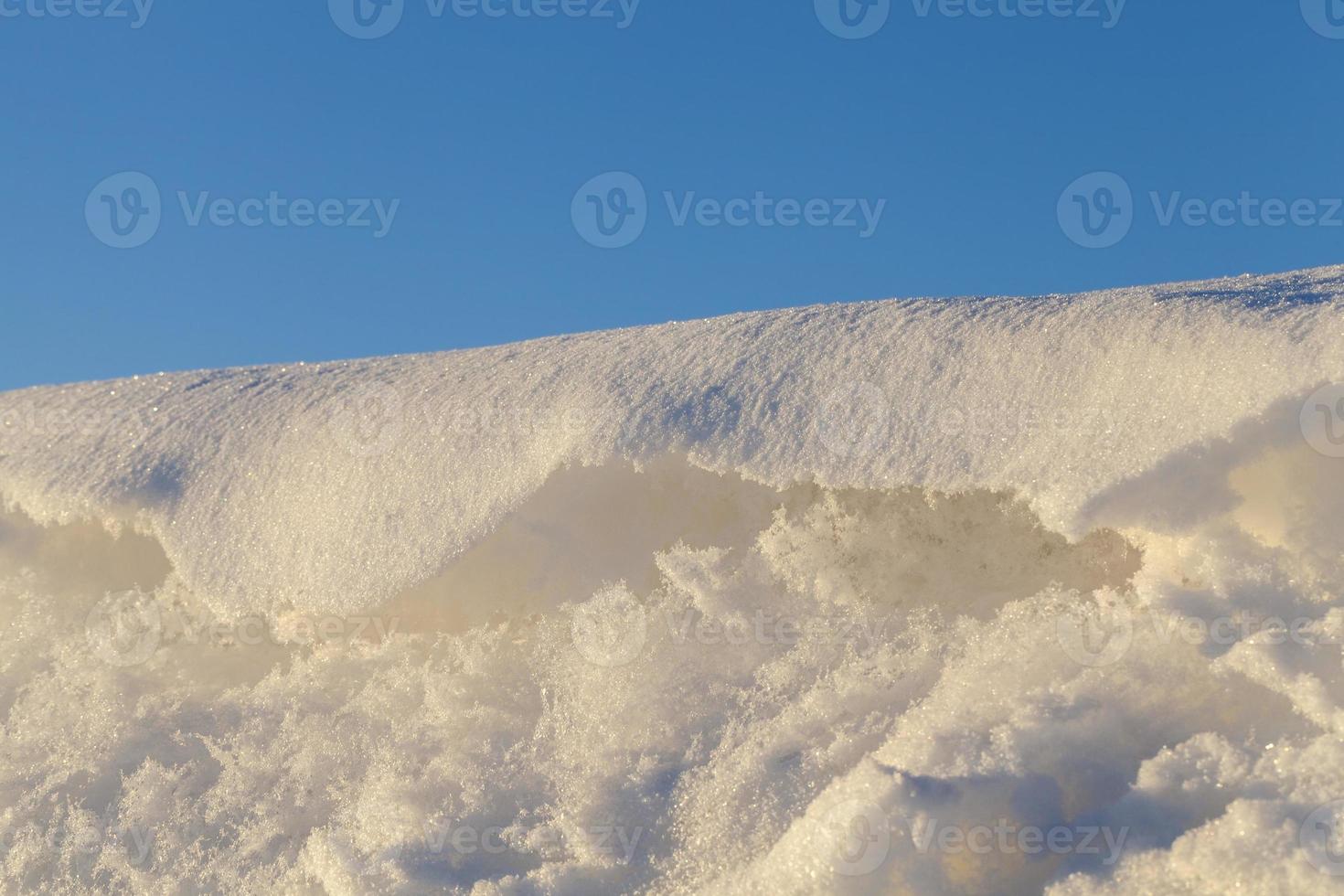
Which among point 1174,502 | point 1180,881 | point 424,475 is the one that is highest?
point 424,475

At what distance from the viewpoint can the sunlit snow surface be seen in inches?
77.9

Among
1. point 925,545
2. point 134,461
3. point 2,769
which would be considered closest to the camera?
point 925,545

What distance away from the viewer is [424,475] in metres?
2.85

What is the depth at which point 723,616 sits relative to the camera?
8.49 ft

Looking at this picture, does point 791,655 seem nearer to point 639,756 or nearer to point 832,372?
point 639,756

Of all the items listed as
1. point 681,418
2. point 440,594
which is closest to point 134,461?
point 440,594

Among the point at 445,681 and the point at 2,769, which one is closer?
the point at 445,681

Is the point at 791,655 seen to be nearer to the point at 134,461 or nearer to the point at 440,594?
the point at 440,594

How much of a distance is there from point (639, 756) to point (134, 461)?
189 cm

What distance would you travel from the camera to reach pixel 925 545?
256 cm

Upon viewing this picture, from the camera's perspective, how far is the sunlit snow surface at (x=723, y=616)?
1.98 meters

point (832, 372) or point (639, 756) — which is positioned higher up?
point (832, 372)

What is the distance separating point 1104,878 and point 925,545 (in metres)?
0.90

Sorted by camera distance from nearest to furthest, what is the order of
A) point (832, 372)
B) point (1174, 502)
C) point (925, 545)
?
point (1174, 502)
point (925, 545)
point (832, 372)
